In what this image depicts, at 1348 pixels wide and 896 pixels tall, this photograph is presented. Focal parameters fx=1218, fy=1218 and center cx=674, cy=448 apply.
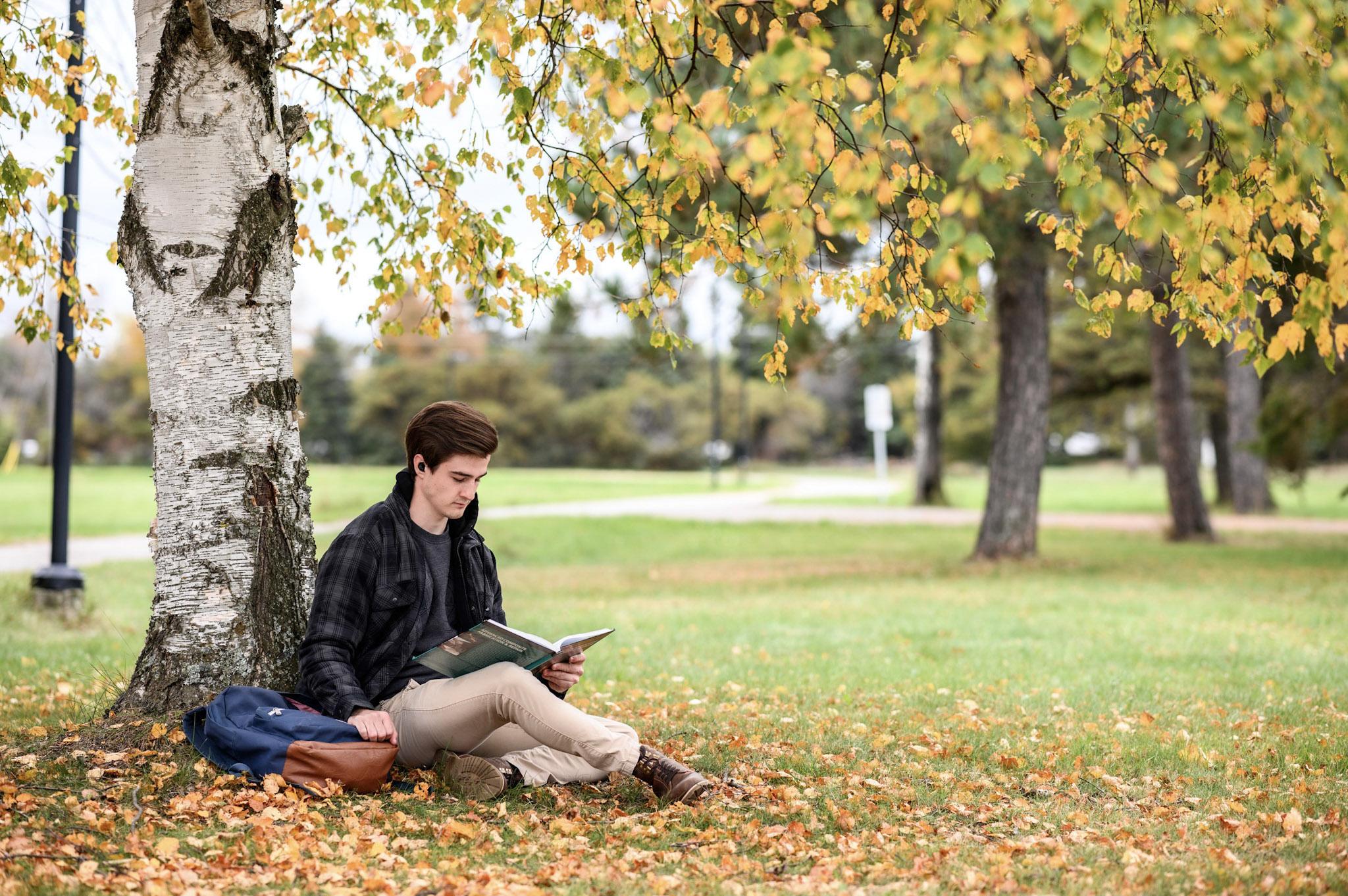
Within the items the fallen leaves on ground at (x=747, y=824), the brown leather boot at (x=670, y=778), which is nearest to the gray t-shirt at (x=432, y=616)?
the fallen leaves on ground at (x=747, y=824)

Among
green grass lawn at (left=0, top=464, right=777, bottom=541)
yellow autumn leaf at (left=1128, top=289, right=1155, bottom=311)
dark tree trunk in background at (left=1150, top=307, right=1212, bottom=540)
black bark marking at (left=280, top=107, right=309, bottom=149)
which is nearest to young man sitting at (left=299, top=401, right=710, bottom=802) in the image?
black bark marking at (left=280, top=107, right=309, bottom=149)

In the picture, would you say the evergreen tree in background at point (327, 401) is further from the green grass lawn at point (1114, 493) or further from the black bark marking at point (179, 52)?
the black bark marking at point (179, 52)

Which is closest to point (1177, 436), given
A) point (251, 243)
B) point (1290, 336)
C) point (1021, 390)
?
point (1021, 390)

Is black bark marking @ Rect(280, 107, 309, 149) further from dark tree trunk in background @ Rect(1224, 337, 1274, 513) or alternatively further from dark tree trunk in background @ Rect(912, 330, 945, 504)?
dark tree trunk in background @ Rect(912, 330, 945, 504)

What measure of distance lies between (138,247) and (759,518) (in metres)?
19.9

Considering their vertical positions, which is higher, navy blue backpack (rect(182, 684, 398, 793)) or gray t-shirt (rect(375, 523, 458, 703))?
gray t-shirt (rect(375, 523, 458, 703))

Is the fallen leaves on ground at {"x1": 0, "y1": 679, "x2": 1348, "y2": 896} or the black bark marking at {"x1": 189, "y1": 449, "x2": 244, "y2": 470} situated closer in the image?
the fallen leaves on ground at {"x1": 0, "y1": 679, "x2": 1348, "y2": 896}

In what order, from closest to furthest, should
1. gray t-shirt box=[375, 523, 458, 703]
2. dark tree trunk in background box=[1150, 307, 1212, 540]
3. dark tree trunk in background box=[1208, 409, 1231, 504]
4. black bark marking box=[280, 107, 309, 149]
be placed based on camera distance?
gray t-shirt box=[375, 523, 458, 703] → black bark marking box=[280, 107, 309, 149] → dark tree trunk in background box=[1150, 307, 1212, 540] → dark tree trunk in background box=[1208, 409, 1231, 504]

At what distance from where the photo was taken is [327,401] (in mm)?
53844

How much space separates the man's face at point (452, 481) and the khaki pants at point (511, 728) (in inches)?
22.6

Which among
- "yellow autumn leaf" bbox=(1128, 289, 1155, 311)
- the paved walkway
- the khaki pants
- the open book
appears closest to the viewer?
the open book

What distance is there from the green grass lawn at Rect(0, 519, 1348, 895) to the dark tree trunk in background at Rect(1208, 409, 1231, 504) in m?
17.1

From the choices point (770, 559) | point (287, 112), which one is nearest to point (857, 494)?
point (770, 559)

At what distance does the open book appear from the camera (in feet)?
12.8
